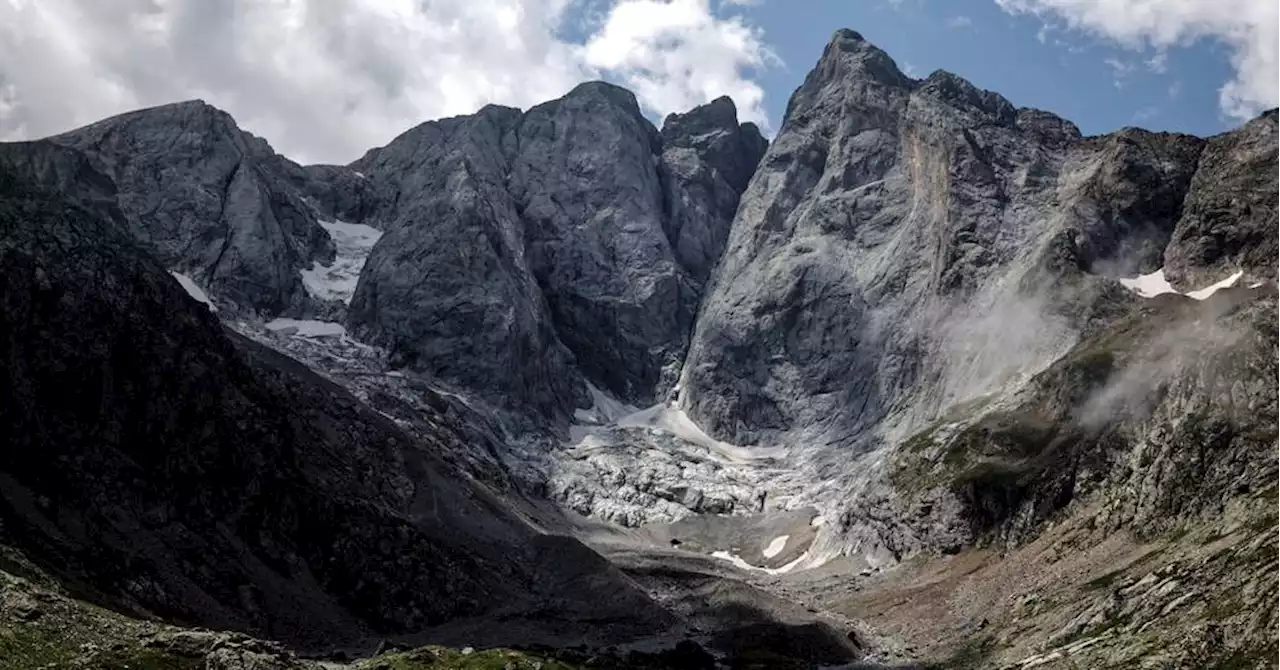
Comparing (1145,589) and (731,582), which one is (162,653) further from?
(731,582)

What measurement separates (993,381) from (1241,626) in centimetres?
11029

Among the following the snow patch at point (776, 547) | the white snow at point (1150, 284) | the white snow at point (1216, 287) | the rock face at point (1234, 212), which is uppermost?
the rock face at point (1234, 212)

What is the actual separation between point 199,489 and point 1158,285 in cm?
14557

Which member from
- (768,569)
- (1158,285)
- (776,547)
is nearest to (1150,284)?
(1158,285)

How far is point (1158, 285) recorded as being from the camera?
6796 inches

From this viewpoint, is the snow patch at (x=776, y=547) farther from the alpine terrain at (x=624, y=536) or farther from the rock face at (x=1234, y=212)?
the rock face at (x=1234, y=212)

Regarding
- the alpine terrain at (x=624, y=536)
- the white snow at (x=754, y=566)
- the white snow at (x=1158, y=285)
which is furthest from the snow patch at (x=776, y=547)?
the white snow at (x=1158, y=285)

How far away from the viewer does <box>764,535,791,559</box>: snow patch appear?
172 m

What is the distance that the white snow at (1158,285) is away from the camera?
159000mm

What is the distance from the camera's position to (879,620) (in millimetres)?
120688

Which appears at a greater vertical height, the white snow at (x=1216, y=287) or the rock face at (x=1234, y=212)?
→ the rock face at (x=1234, y=212)

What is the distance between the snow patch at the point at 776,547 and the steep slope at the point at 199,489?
47.1 m

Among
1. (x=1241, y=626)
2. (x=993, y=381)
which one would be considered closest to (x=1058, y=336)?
(x=993, y=381)

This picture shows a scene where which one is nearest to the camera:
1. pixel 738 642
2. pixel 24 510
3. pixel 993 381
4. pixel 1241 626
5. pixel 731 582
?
pixel 1241 626
